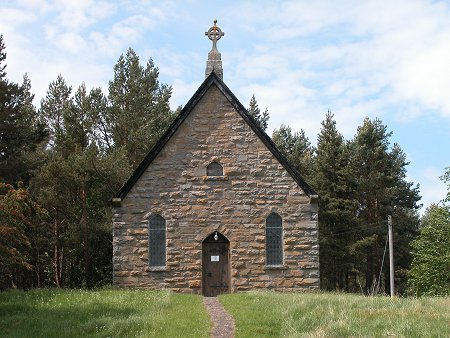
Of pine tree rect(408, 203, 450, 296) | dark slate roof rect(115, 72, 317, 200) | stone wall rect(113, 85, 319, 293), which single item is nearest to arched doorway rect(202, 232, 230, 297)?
stone wall rect(113, 85, 319, 293)

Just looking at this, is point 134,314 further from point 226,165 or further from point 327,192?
point 327,192

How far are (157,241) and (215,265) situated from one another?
2.49 m

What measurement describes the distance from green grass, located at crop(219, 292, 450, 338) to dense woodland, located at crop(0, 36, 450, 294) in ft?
26.4

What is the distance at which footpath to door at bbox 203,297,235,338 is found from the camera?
12833 millimetres

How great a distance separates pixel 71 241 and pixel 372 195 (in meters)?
21.4

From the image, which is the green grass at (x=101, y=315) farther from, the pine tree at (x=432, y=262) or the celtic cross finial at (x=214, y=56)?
the pine tree at (x=432, y=262)

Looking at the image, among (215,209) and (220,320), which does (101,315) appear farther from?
(215,209)

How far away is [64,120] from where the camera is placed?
45000 mm

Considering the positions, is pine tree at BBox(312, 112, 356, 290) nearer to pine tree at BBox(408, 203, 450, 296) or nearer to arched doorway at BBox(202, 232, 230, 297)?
pine tree at BBox(408, 203, 450, 296)

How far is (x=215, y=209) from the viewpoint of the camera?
2402 cm

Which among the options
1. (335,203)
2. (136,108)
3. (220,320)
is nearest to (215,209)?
(220,320)

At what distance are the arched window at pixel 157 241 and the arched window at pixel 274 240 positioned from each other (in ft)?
13.5

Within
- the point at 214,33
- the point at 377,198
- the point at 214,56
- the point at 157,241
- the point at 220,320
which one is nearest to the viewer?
the point at 220,320

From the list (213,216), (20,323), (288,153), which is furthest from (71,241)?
(288,153)
